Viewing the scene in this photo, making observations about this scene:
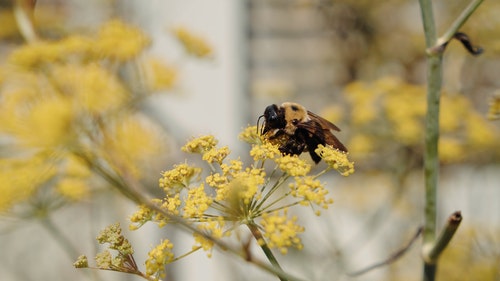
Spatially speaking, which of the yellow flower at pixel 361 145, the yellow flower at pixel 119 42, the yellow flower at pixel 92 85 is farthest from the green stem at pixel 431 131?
the yellow flower at pixel 361 145

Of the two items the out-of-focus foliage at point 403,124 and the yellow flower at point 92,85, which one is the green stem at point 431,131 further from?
the out-of-focus foliage at point 403,124

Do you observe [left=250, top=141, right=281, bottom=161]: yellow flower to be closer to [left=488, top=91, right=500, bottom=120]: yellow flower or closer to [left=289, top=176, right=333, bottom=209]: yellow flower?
[left=289, top=176, right=333, bottom=209]: yellow flower

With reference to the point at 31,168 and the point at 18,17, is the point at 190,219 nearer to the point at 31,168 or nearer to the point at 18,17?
the point at 31,168

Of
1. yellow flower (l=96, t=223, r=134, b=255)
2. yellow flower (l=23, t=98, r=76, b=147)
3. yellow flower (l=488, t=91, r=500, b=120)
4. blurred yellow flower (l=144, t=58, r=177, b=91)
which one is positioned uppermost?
yellow flower (l=23, t=98, r=76, b=147)

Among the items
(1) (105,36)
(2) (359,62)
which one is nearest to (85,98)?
(1) (105,36)

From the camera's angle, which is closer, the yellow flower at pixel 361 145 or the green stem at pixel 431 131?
the green stem at pixel 431 131

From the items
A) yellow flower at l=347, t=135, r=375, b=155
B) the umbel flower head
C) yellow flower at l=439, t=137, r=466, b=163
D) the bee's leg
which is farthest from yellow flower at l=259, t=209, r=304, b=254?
yellow flower at l=439, t=137, r=466, b=163
